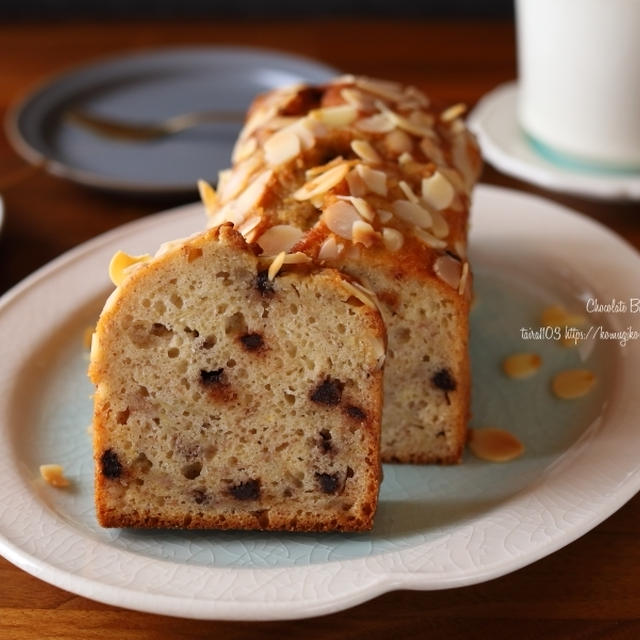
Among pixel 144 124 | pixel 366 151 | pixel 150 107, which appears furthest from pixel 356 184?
pixel 150 107

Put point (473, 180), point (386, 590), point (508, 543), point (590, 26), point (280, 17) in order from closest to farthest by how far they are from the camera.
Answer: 1. point (386, 590)
2. point (508, 543)
3. point (473, 180)
4. point (590, 26)
5. point (280, 17)

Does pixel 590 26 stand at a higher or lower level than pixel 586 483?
higher

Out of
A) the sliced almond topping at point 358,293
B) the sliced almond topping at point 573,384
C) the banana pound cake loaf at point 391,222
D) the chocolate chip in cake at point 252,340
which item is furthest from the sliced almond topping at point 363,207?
the sliced almond topping at point 573,384

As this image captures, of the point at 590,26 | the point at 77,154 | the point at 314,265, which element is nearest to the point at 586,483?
the point at 314,265

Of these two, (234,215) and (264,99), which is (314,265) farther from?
(264,99)

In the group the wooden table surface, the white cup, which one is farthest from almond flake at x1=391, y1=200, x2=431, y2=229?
the white cup

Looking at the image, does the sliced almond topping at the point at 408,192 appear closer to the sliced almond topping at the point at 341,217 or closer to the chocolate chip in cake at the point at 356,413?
the sliced almond topping at the point at 341,217
